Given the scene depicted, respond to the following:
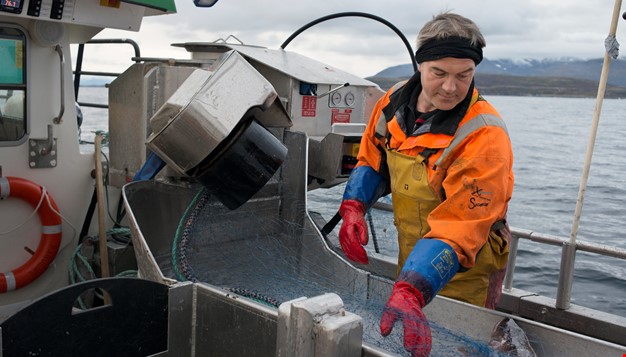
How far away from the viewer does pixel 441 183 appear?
9.25 ft

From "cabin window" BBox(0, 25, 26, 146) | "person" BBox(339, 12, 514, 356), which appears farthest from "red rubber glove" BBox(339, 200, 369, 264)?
"cabin window" BBox(0, 25, 26, 146)

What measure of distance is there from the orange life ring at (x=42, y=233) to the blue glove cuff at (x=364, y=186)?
6.61 feet

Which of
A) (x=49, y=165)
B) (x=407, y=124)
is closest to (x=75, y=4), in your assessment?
(x=49, y=165)

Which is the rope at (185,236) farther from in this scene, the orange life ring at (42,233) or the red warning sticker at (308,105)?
the orange life ring at (42,233)

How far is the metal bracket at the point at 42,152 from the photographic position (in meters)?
4.27

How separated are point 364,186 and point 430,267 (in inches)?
32.9

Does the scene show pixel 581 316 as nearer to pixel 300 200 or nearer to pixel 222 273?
pixel 300 200

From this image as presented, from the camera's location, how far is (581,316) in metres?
4.03

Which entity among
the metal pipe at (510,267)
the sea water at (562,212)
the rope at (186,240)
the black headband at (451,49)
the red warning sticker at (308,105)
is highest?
the black headband at (451,49)

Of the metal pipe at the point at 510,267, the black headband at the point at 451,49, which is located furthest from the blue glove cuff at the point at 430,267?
the metal pipe at the point at 510,267

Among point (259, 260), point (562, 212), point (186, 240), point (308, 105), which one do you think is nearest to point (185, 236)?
point (186, 240)

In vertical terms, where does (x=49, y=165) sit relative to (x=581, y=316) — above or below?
above

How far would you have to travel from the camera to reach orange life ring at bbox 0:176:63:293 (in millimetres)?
4094

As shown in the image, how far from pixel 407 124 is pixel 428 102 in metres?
0.14
